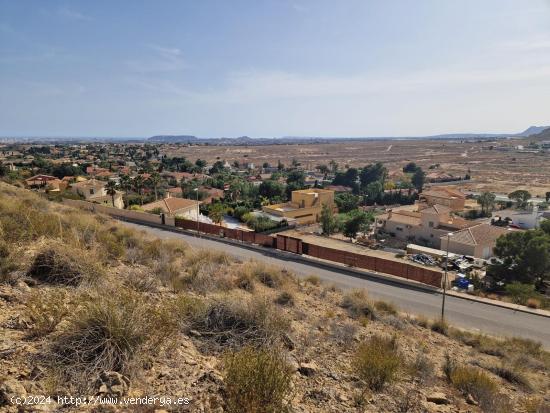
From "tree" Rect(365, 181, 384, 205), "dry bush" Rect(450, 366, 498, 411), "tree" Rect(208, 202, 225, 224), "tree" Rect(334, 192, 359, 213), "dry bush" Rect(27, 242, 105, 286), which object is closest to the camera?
"dry bush" Rect(450, 366, 498, 411)

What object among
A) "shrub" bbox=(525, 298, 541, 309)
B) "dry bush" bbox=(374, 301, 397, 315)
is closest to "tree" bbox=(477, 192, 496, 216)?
"shrub" bbox=(525, 298, 541, 309)

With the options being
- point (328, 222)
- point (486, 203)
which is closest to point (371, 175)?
point (486, 203)

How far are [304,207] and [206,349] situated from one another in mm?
50368

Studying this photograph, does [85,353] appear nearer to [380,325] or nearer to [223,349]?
[223,349]

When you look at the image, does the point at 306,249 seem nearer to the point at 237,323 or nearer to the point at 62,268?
the point at 62,268

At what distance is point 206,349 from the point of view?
7.53m

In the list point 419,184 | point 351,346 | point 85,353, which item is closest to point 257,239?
point 351,346

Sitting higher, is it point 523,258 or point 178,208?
point 178,208

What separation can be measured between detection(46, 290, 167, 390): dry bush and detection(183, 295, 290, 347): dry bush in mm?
1489

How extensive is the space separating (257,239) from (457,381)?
90.9ft

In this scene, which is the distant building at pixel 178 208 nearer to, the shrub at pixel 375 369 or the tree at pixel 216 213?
the tree at pixel 216 213

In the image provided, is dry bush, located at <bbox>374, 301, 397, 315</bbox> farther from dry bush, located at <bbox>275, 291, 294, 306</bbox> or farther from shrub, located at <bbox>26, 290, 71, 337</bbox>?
shrub, located at <bbox>26, 290, 71, 337</bbox>

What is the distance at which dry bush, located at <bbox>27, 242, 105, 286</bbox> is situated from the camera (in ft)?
31.6

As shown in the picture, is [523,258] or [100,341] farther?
[523,258]
